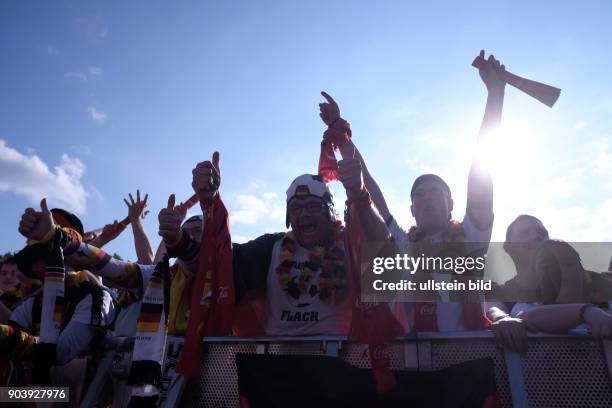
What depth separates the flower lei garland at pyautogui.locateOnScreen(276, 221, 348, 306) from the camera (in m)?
2.74

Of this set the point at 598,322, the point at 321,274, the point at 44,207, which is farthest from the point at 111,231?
the point at 598,322

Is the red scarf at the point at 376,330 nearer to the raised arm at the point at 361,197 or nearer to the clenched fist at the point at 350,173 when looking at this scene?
the raised arm at the point at 361,197

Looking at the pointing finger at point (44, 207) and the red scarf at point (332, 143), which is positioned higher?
the red scarf at point (332, 143)

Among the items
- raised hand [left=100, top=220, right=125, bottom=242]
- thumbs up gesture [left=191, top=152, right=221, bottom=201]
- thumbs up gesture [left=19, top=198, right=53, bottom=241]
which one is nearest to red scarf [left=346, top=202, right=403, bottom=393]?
thumbs up gesture [left=191, top=152, right=221, bottom=201]

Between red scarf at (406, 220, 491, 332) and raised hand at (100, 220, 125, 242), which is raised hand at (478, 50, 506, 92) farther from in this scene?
raised hand at (100, 220, 125, 242)

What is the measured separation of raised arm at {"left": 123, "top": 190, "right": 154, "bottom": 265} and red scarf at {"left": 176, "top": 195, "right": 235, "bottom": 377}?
2671mm

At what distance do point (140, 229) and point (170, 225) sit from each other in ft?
9.85

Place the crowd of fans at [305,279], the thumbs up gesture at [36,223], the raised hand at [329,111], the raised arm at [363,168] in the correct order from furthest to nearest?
the raised hand at [329,111] → the raised arm at [363,168] → the thumbs up gesture at [36,223] → the crowd of fans at [305,279]

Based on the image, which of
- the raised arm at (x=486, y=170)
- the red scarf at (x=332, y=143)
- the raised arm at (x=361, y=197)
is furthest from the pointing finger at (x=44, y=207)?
the raised arm at (x=486, y=170)

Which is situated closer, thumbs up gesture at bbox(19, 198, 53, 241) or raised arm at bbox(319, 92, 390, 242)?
raised arm at bbox(319, 92, 390, 242)

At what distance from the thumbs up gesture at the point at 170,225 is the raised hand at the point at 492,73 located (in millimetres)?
2158

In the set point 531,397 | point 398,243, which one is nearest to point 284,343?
point 398,243

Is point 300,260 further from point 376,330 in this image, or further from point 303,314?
point 376,330

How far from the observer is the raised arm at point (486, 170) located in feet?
8.41
